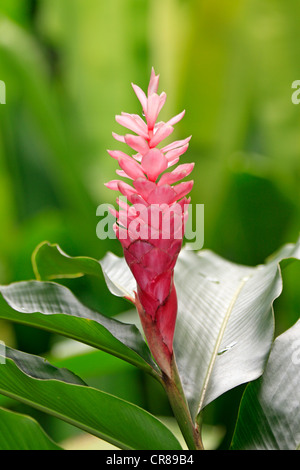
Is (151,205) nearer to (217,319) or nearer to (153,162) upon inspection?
(153,162)

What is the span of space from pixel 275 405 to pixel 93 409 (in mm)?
174

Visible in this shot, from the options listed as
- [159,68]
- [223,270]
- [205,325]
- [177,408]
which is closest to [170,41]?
[159,68]

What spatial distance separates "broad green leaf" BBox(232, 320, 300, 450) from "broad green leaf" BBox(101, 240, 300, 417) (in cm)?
3

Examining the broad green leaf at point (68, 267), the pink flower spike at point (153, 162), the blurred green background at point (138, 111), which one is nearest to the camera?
the pink flower spike at point (153, 162)

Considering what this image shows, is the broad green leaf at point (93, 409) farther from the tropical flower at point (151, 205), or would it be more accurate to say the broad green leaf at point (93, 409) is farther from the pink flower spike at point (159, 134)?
the pink flower spike at point (159, 134)

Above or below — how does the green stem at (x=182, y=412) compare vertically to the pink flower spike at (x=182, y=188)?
below

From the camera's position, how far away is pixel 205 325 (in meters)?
0.65

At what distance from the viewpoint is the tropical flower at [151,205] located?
49 centimetres

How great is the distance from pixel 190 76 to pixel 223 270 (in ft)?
2.78

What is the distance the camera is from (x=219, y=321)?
0.66 meters

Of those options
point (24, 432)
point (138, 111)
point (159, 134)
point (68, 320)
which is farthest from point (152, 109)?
point (138, 111)

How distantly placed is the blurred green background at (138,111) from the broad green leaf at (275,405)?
0.68 m

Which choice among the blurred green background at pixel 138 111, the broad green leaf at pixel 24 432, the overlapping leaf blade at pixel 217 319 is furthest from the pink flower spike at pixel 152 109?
the blurred green background at pixel 138 111

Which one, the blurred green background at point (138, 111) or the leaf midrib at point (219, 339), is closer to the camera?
the leaf midrib at point (219, 339)
